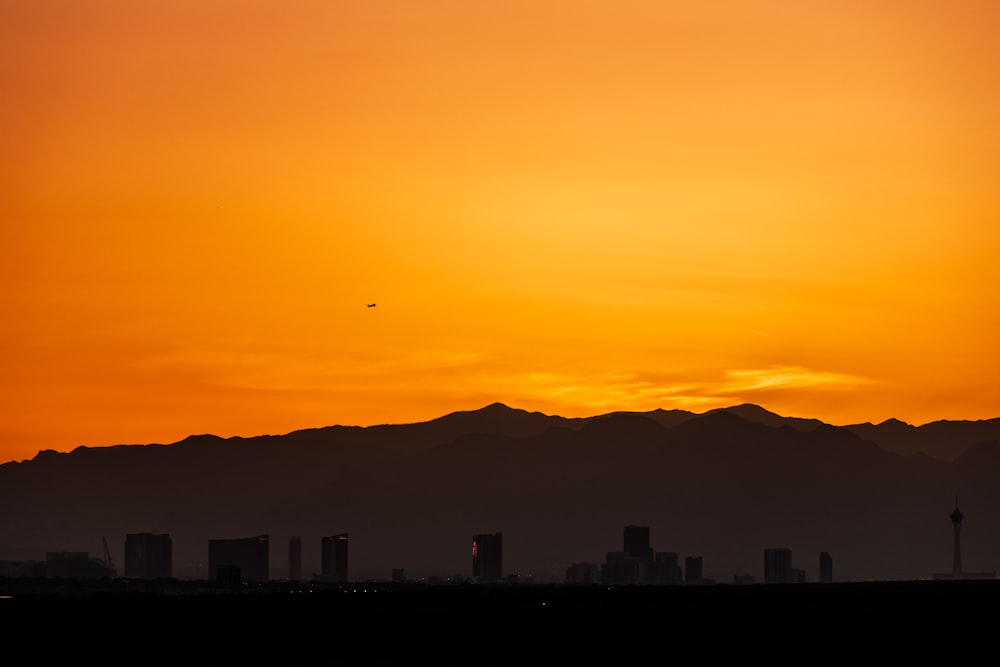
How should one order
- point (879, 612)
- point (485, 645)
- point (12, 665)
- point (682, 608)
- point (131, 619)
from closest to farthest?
point (12, 665) < point (485, 645) < point (131, 619) < point (879, 612) < point (682, 608)

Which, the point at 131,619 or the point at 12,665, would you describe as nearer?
the point at 12,665

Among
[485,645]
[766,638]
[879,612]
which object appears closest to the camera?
[485,645]

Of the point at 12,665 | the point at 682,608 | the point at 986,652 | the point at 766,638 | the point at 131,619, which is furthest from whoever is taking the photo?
the point at 682,608

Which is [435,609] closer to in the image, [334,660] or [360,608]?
[360,608]

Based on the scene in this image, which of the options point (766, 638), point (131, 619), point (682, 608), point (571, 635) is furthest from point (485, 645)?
point (682, 608)

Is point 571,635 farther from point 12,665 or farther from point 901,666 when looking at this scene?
point 12,665

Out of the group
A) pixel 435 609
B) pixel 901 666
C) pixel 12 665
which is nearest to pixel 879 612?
pixel 435 609
